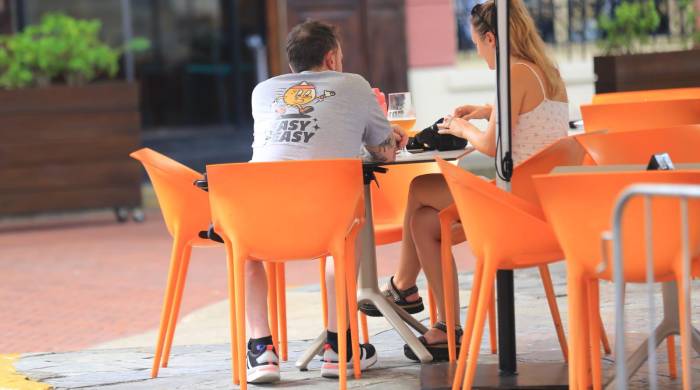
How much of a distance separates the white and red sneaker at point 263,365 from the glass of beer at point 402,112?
95 cm

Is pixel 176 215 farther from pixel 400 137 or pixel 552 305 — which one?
pixel 552 305

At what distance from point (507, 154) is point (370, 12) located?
25.3 ft

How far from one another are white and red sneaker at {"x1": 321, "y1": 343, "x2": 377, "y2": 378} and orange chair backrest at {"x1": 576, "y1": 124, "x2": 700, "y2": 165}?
1.04 metres

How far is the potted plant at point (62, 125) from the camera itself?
10.3 metres

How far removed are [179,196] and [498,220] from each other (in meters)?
1.48

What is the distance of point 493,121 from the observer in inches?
172

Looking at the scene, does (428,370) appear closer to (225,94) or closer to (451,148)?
(451,148)

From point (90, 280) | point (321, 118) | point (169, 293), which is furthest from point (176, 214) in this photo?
point (90, 280)

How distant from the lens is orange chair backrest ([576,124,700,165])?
4.63m

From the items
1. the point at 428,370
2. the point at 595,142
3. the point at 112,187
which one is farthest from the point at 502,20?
the point at 112,187

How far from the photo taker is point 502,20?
407cm

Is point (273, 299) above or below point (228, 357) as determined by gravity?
above

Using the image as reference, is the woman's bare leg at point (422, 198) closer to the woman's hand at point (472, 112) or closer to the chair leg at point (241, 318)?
the woman's hand at point (472, 112)

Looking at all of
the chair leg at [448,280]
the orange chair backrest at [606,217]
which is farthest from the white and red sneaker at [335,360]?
the orange chair backrest at [606,217]
